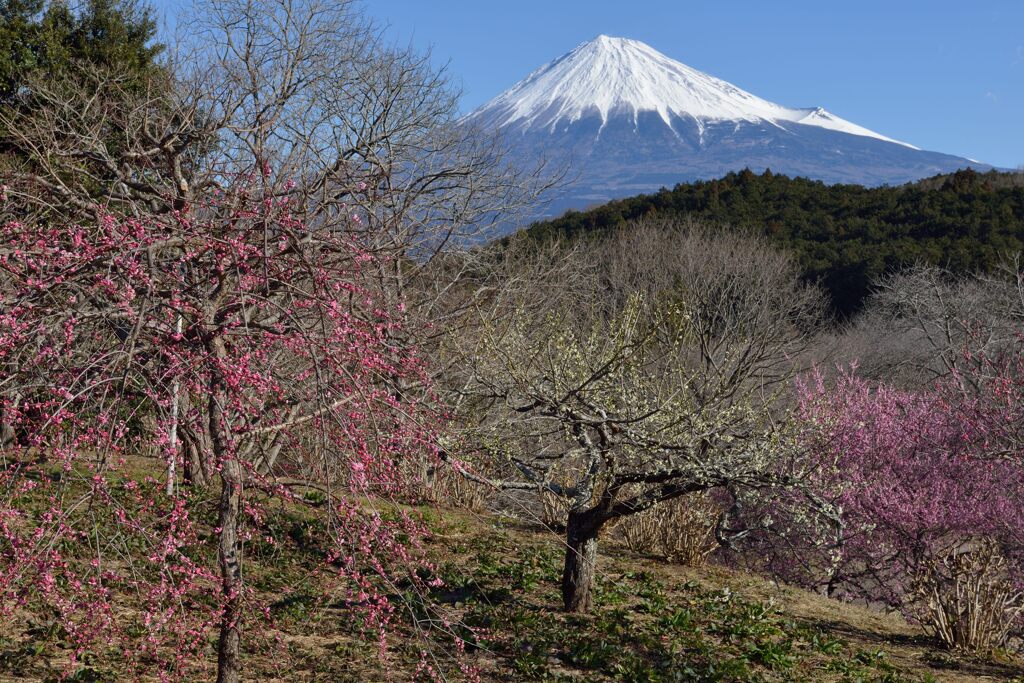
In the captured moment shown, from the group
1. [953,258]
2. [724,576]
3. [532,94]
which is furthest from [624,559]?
[532,94]

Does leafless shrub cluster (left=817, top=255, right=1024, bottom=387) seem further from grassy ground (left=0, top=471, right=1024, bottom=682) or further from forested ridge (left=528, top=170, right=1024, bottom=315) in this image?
grassy ground (left=0, top=471, right=1024, bottom=682)

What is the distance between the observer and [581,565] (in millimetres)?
7746

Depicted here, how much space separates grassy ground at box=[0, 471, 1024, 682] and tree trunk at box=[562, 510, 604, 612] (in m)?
0.14

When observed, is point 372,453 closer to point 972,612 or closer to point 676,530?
point 972,612

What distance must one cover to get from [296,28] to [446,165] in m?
3.81

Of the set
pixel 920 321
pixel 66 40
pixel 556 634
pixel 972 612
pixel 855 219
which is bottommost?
pixel 556 634

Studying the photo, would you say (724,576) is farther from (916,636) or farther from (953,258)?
(953,258)

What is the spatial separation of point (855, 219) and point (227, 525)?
4015 cm

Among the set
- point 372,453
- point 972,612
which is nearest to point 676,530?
point 972,612

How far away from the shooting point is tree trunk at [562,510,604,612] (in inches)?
305

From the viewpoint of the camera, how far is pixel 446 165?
1772 centimetres

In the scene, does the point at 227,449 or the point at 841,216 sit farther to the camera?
the point at 841,216

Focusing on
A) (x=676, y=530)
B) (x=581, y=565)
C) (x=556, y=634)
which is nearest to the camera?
(x=556, y=634)

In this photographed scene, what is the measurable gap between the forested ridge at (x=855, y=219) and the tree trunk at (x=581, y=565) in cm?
2278
